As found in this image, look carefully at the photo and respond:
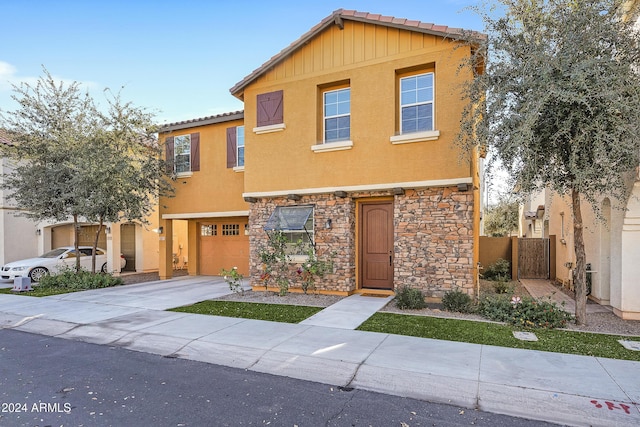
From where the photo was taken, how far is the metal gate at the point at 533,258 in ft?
48.7

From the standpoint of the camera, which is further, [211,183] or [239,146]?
[211,183]

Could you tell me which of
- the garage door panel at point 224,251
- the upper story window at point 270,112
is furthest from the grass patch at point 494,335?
the garage door panel at point 224,251

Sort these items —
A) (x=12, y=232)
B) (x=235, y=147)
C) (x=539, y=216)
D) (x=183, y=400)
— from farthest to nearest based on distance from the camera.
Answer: (x=539, y=216) < (x=12, y=232) < (x=235, y=147) < (x=183, y=400)

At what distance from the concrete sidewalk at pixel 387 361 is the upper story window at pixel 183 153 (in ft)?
23.8

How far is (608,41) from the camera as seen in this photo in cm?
645

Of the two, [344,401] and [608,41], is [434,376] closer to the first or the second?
[344,401]

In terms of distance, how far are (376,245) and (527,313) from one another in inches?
168

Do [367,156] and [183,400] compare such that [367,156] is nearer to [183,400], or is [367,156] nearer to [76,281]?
[183,400]

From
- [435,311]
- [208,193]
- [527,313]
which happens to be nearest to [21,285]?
[208,193]

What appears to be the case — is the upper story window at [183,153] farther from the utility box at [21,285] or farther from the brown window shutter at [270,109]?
the utility box at [21,285]

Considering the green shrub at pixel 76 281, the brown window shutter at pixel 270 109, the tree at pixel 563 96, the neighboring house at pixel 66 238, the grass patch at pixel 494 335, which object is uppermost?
the brown window shutter at pixel 270 109

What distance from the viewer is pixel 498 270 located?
46.4ft

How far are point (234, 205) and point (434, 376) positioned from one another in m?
10.6

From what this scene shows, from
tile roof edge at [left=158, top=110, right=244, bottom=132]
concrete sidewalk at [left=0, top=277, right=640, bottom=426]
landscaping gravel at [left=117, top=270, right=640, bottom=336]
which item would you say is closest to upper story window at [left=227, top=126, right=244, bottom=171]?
tile roof edge at [left=158, top=110, right=244, bottom=132]
